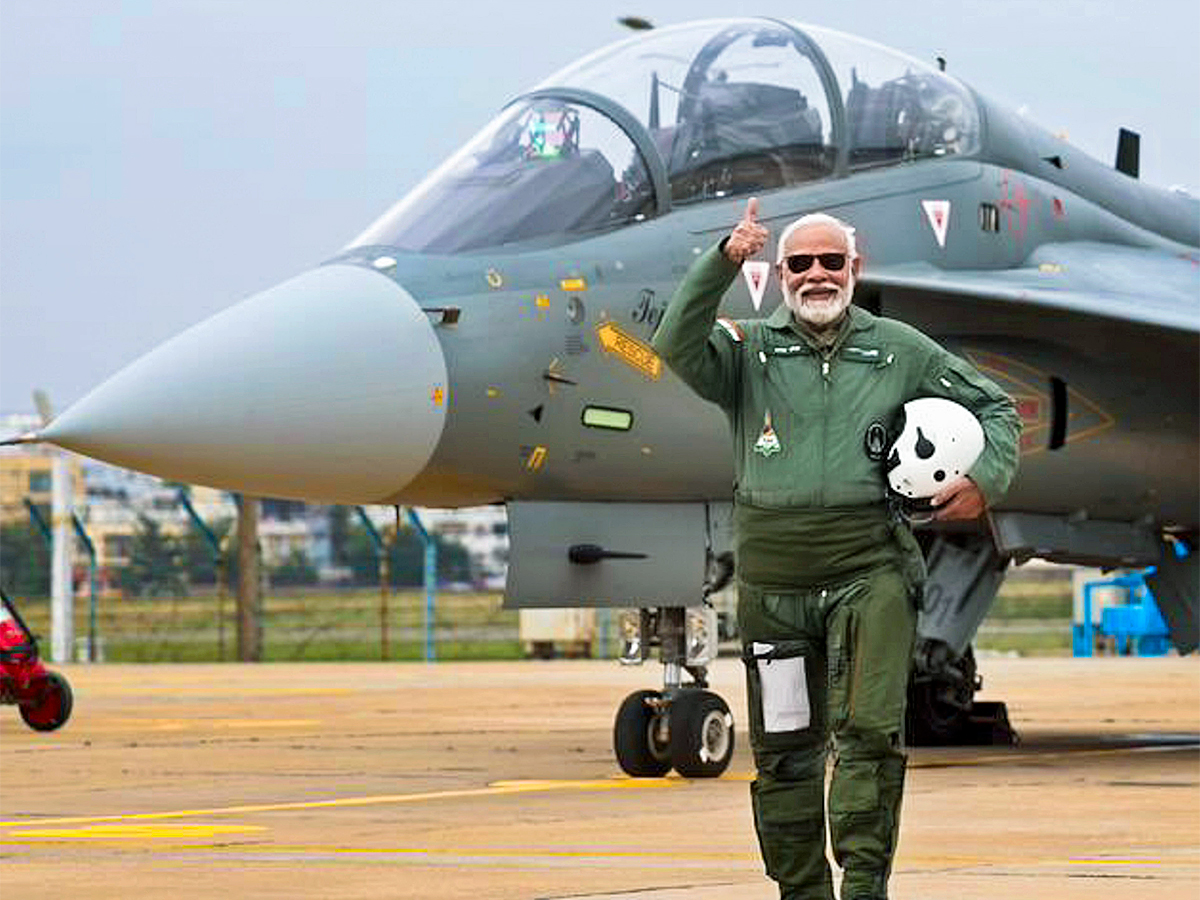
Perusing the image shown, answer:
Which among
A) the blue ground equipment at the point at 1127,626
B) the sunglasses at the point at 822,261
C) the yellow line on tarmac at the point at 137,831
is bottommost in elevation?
the blue ground equipment at the point at 1127,626

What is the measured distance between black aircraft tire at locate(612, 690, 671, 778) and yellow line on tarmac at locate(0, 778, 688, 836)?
0.33 feet

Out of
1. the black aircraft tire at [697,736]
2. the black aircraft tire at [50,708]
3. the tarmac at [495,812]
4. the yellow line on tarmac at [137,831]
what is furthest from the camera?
the black aircraft tire at [50,708]

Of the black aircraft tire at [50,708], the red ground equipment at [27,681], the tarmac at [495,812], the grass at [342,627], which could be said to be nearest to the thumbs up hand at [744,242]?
the tarmac at [495,812]

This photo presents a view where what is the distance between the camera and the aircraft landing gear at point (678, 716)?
38.7 ft

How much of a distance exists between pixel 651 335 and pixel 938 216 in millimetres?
1805

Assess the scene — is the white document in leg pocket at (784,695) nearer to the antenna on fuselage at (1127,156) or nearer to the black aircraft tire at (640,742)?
A: the black aircraft tire at (640,742)

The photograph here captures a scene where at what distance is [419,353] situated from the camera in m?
11.0

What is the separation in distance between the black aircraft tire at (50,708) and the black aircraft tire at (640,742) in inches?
226

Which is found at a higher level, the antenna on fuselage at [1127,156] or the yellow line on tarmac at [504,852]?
the antenna on fuselage at [1127,156]

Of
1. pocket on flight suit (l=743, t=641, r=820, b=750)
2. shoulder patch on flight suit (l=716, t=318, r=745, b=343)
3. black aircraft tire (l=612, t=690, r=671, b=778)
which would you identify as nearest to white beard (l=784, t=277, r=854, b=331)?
shoulder patch on flight suit (l=716, t=318, r=745, b=343)

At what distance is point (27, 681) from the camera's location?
53.8ft

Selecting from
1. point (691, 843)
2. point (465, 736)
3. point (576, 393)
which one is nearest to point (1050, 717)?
point (465, 736)

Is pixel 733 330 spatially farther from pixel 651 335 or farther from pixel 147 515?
pixel 147 515

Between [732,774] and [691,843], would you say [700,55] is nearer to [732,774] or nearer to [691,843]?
[732,774]
